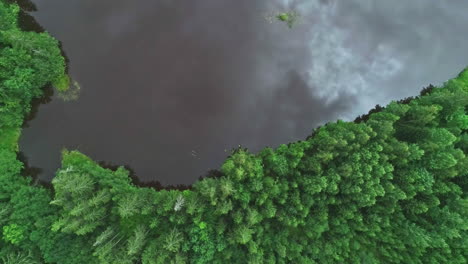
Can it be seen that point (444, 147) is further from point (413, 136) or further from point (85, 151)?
point (85, 151)

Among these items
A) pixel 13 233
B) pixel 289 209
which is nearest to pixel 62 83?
pixel 13 233

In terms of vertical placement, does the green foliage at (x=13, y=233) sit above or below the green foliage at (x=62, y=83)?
below

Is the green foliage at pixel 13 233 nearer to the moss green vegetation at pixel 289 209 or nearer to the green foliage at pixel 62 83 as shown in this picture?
the moss green vegetation at pixel 289 209

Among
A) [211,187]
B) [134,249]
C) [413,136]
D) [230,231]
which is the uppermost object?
[413,136]

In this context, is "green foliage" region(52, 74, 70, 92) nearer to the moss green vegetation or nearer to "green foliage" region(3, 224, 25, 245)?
the moss green vegetation

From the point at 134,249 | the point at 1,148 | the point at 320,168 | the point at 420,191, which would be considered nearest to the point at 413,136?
the point at 420,191

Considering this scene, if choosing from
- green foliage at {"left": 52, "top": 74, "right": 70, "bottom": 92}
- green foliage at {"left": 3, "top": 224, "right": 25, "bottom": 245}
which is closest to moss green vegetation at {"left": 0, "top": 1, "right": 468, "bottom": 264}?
green foliage at {"left": 3, "top": 224, "right": 25, "bottom": 245}

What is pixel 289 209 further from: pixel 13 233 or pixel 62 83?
pixel 62 83

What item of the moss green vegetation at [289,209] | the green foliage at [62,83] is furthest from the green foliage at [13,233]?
the green foliage at [62,83]
